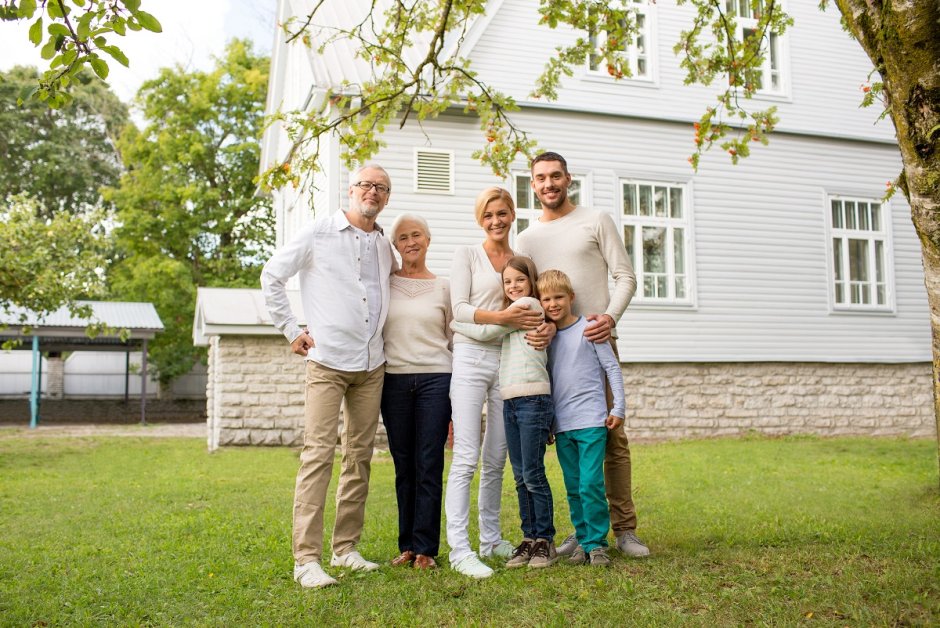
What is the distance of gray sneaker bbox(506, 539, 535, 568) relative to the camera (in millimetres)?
4508

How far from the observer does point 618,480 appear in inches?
189

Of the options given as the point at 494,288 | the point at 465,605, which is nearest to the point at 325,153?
the point at 494,288

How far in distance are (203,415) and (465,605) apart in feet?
80.7

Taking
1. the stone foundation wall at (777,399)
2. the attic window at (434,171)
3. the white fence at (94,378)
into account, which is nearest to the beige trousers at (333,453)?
the attic window at (434,171)

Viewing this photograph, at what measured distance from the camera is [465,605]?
12.7 feet

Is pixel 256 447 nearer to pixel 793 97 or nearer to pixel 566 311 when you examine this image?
pixel 566 311

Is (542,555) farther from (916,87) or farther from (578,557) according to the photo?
(916,87)

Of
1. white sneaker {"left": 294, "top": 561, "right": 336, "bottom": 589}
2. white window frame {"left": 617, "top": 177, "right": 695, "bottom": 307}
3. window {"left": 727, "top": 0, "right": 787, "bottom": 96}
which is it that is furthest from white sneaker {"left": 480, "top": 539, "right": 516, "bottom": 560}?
window {"left": 727, "top": 0, "right": 787, "bottom": 96}

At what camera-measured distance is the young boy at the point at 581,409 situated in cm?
449

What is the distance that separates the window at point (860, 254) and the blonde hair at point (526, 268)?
11.5m

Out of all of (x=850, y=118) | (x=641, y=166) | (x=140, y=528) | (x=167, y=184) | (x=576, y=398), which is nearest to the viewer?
(x=576, y=398)

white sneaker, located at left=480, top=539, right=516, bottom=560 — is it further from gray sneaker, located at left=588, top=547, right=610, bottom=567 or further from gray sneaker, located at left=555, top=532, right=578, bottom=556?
gray sneaker, located at left=588, top=547, right=610, bottom=567

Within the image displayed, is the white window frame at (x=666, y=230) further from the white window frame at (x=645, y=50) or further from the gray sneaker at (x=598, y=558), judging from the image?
the gray sneaker at (x=598, y=558)

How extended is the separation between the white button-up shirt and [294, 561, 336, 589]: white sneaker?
996mm
